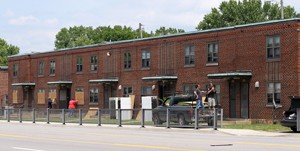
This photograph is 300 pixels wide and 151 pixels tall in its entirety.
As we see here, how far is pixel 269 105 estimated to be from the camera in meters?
38.0

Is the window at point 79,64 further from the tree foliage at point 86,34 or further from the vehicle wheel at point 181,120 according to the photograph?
the tree foliage at point 86,34

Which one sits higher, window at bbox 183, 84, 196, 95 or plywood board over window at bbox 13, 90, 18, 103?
window at bbox 183, 84, 196, 95

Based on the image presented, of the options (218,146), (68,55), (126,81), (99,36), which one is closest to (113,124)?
(126,81)

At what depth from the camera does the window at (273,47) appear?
1491 inches

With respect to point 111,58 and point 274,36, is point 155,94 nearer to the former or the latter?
point 111,58

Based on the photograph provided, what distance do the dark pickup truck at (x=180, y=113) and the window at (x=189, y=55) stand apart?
951 cm

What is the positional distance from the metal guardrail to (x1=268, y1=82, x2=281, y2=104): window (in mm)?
8355

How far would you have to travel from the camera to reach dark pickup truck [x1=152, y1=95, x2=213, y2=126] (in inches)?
1216

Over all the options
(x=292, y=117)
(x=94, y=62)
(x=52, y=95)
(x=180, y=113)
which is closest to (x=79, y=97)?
(x=94, y=62)

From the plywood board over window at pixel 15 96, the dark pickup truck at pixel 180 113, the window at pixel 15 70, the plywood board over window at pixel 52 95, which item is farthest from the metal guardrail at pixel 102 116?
the window at pixel 15 70

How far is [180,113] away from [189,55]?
13.2 metres

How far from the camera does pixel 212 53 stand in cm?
4228

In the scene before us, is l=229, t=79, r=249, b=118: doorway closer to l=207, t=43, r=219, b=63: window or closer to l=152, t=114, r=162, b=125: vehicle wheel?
Answer: l=207, t=43, r=219, b=63: window

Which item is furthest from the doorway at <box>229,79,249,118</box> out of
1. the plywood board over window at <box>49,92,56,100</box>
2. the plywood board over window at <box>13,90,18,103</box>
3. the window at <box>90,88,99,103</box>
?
the plywood board over window at <box>13,90,18,103</box>
